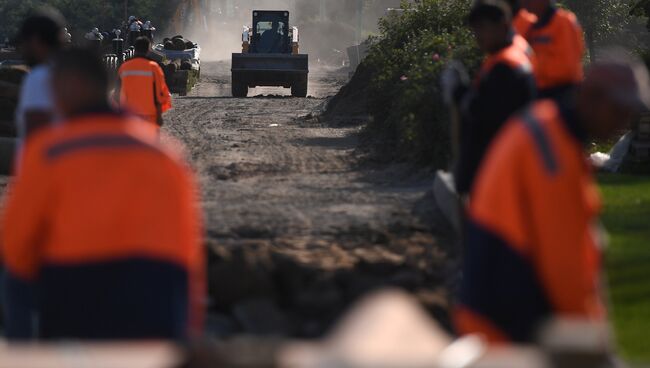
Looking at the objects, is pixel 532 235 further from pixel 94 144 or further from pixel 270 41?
pixel 270 41

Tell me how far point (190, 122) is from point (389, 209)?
16.1 metres

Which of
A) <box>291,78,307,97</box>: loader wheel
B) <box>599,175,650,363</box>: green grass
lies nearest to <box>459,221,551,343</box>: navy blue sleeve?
<box>599,175,650,363</box>: green grass

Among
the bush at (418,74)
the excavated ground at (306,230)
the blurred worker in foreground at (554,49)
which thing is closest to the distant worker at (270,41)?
the bush at (418,74)

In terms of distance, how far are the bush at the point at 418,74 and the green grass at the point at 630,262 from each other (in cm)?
385

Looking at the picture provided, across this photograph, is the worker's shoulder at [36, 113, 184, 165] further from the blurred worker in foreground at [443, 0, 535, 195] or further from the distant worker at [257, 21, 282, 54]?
the distant worker at [257, 21, 282, 54]

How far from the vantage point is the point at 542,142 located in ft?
16.8

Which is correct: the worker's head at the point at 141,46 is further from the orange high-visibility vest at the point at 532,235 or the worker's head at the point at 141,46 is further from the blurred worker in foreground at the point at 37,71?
the orange high-visibility vest at the point at 532,235

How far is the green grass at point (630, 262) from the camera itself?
895 cm

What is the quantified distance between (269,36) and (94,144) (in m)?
46.4

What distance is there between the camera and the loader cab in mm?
50969

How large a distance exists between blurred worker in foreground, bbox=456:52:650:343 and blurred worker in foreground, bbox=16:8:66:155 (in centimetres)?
275

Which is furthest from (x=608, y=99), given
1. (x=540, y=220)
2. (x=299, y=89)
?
(x=299, y=89)

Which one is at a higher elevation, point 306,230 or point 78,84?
point 78,84

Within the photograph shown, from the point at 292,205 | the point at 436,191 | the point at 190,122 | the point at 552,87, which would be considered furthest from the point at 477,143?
the point at 190,122
